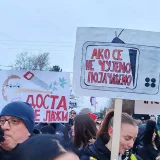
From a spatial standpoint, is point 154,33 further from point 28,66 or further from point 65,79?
point 28,66

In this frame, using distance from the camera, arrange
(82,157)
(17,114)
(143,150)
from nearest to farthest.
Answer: (17,114) < (82,157) < (143,150)

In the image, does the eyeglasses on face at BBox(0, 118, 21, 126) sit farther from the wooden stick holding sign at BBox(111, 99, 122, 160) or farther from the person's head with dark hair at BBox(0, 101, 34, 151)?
the wooden stick holding sign at BBox(111, 99, 122, 160)

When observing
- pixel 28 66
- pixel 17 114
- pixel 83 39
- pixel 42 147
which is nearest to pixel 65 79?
pixel 83 39

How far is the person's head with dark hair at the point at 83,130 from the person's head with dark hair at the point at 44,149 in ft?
9.00

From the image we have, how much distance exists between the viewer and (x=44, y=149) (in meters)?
1.35

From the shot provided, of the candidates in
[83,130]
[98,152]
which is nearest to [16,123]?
[98,152]

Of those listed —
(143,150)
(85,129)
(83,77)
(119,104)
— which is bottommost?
(143,150)

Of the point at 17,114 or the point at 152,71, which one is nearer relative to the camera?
the point at 17,114

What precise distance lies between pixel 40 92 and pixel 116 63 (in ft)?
7.42

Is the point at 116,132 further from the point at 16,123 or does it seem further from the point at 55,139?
the point at 55,139

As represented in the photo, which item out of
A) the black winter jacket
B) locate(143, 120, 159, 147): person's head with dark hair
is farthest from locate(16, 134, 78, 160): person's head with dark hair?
locate(143, 120, 159, 147): person's head with dark hair

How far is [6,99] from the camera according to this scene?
17.0ft

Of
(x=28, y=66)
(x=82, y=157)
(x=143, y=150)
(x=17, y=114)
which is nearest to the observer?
(x=17, y=114)

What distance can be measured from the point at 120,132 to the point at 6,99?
238 cm
